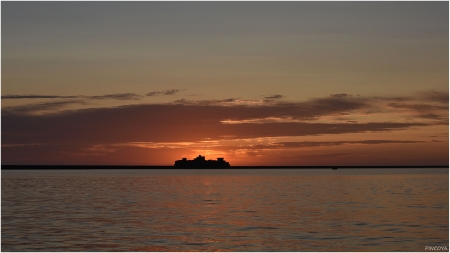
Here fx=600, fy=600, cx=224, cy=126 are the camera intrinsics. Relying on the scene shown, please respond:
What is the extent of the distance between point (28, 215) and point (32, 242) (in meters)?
13.4

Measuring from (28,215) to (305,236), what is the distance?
2243 cm

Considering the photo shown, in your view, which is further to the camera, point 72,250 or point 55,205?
point 55,205

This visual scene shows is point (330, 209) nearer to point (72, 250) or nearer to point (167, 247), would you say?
point (167, 247)

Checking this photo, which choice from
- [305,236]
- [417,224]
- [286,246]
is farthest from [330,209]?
[286,246]

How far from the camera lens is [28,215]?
4556 cm

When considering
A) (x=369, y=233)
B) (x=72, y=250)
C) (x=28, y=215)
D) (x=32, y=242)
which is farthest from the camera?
(x=28, y=215)

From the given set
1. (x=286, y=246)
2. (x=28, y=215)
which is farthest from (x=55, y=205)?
(x=286, y=246)

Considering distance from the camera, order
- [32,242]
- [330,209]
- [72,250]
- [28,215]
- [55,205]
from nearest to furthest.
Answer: [72,250] < [32,242] < [28,215] < [330,209] < [55,205]

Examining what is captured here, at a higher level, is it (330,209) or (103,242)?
(330,209)

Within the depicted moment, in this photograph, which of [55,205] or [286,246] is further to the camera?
[55,205]

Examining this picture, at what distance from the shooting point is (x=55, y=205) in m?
54.6

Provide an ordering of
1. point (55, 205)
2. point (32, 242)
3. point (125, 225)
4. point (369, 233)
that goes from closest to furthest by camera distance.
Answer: point (32, 242)
point (369, 233)
point (125, 225)
point (55, 205)

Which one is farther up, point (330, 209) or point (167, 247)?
point (330, 209)

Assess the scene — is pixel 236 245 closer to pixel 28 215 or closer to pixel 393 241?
pixel 393 241
